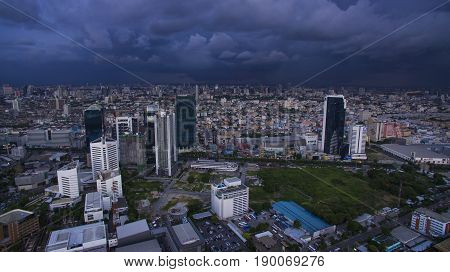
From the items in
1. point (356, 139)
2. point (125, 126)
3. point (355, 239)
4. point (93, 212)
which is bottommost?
point (355, 239)

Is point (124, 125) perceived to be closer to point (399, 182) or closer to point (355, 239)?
point (355, 239)

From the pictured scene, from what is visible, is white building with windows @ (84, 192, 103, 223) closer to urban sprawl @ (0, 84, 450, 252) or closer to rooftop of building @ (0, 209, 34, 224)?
urban sprawl @ (0, 84, 450, 252)

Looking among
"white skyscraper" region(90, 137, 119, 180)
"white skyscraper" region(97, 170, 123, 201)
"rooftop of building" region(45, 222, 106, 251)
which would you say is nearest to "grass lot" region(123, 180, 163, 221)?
"white skyscraper" region(97, 170, 123, 201)

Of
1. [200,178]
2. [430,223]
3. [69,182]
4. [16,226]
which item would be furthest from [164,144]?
[430,223]

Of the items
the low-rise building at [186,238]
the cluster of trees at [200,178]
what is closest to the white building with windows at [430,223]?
the low-rise building at [186,238]

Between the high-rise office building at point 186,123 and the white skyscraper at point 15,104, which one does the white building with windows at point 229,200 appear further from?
the white skyscraper at point 15,104

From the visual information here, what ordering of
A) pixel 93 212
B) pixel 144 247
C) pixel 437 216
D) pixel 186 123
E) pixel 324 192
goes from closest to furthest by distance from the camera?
pixel 144 247
pixel 437 216
pixel 93 212
pixel 324 192
pixel 186 123

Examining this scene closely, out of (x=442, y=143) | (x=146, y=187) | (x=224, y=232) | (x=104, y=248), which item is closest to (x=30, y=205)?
(x=146, y=187)
